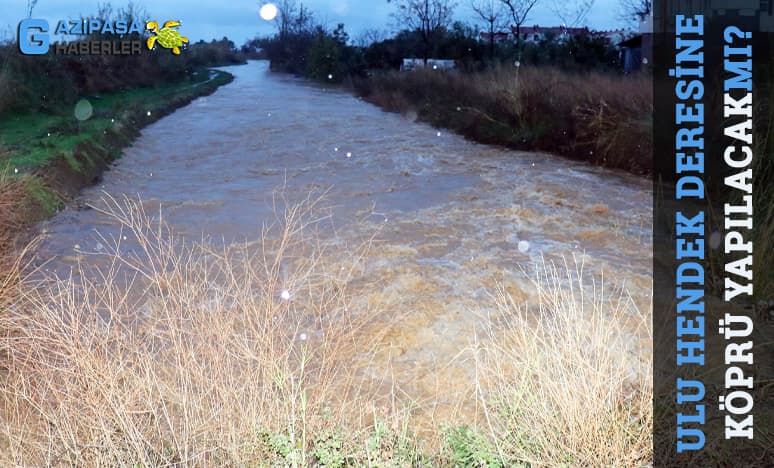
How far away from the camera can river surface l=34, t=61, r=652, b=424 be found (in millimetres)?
6914

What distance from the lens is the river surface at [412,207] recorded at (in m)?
6.91

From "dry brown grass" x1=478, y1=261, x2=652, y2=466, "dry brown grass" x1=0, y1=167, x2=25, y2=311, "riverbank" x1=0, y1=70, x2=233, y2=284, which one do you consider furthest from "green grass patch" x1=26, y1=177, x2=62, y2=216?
"dry brown grass" x1=478, y1=261, x2=652, y2=466

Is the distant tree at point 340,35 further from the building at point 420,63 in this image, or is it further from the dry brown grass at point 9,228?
the dry brown grass at point 9,228

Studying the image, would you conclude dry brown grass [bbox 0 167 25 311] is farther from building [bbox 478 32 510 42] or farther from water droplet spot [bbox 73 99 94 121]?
building [bbox 478 32 510 42]

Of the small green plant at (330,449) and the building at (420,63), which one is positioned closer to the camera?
the small green plant at (330,449)

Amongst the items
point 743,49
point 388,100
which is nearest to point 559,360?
point 743,49

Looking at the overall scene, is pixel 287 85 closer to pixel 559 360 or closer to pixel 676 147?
pixel 676 147

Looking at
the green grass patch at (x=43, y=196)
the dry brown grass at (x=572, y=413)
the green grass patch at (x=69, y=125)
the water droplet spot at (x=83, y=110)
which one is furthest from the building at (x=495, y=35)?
the dry brown grass at (x=572, y=413)

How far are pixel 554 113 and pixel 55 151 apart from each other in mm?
8205

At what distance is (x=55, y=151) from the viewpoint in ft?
36.2

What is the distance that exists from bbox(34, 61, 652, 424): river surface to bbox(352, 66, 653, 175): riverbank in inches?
17.3

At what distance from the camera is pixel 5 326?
4.62 m

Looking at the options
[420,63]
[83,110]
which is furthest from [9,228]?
[420,63]

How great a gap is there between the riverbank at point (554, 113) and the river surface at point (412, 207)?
1.44 ft
